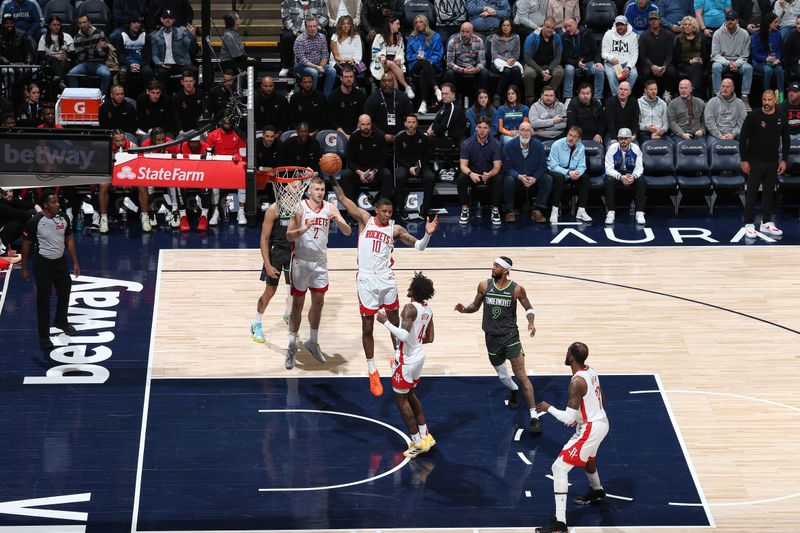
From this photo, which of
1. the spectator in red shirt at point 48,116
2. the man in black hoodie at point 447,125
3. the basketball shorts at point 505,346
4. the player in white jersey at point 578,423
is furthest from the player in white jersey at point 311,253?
the spectator in red shirt at point 48,116

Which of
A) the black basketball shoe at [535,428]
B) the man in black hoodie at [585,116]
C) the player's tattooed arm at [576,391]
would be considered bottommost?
the black basketball shoe at [535,428]

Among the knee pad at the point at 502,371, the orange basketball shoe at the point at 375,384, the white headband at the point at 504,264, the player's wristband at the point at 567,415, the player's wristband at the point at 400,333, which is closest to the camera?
the player's wristband at the point at 567,415

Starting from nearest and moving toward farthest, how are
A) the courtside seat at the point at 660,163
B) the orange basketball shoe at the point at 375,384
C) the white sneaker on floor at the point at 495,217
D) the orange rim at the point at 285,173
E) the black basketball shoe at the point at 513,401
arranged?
the orange basketball shoe at the point at 375,384, the black basketball shoe at the point at 513,401, the orange rim at the point at 285,173, the white sneaker on floor at the point at 495,217, the courtside seat at the point at 660,163

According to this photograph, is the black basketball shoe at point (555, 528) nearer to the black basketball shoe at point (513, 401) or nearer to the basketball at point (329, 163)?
the black basketball shoe at point (513, 401)

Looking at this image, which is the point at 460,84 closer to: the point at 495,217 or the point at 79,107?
the point at 495,217

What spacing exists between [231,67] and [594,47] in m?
6.05

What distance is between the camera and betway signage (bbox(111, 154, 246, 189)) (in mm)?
15898

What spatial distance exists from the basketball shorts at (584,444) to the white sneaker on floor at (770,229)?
29.1 feet

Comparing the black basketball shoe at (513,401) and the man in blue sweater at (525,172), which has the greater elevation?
the man in blue sweater at (525,172)

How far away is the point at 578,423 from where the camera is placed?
12250 millimetres

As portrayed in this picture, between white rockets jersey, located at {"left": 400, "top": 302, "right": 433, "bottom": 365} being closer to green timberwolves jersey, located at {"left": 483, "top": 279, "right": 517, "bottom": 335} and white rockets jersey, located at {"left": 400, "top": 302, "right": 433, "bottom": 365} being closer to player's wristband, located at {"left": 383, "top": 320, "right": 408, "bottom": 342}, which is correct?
player's wristband, located at {"left": 383, "top": 320, "right": 408, "bottom": 342}

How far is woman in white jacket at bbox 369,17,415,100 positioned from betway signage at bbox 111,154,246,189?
419 cm

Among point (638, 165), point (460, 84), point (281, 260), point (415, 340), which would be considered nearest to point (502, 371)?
point (415, 340)

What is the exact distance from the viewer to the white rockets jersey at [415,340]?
13.1 metres
